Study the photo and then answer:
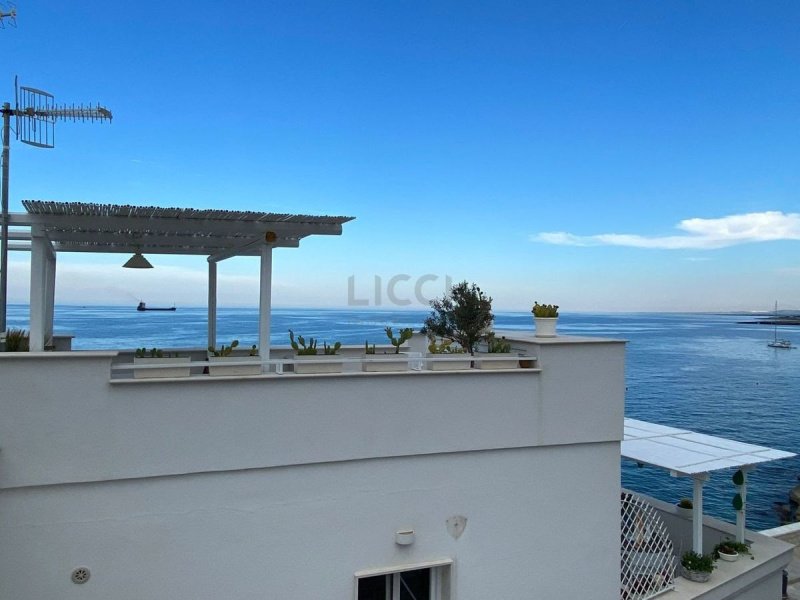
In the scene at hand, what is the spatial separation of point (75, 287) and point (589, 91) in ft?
68.4

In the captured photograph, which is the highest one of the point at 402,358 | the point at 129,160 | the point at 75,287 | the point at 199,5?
the point at 199,5

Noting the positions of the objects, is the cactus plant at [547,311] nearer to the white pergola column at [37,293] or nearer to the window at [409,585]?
the window at [409,585]

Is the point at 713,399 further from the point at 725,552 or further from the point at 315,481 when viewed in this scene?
the point at 315,481

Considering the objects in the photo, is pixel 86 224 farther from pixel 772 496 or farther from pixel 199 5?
pixel 772 496

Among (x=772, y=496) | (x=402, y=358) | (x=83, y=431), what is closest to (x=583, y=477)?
(x=402, y=358)

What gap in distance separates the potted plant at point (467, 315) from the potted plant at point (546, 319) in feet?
3.65

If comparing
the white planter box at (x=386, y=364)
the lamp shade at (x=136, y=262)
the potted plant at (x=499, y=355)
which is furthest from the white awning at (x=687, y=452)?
the lamp shade at (x=136, y=262)

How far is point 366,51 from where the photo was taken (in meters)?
18.0

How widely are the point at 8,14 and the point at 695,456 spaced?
13.1m

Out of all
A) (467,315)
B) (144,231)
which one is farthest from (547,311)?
(144,231)

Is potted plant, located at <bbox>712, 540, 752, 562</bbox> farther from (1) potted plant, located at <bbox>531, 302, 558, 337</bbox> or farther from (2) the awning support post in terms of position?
(1) potted plant, located at <bbox>531, 302, 558, 337</bbox>

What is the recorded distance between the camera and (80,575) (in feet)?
16.3

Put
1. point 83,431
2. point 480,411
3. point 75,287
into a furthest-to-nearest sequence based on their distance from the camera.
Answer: point 75,287 < point 480,411 < point 83,431

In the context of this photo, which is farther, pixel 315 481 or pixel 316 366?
pixel 316 366
